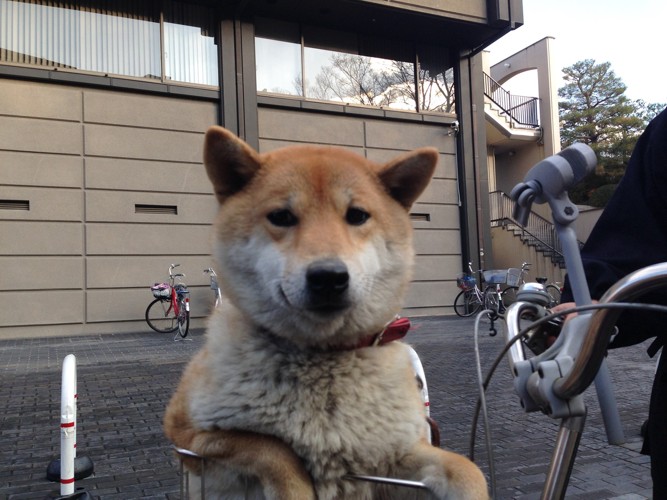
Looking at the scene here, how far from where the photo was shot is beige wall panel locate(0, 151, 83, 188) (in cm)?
1120

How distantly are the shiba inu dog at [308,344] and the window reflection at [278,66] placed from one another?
12.2 meters

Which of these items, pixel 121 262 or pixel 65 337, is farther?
pixel 121 262

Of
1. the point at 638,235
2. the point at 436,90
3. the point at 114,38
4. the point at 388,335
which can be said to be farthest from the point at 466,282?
the point at 388,335

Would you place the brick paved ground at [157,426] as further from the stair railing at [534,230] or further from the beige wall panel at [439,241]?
the stair railing at [534,230]

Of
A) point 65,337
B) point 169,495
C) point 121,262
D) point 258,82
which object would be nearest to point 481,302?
point 258,82

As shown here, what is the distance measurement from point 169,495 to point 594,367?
320 cm

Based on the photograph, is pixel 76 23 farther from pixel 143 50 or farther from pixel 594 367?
pixel 594 367

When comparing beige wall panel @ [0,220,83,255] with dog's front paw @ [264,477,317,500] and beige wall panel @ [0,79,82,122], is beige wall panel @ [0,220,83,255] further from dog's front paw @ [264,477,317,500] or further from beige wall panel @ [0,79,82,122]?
dog's front paw @ [264,477,317,500]

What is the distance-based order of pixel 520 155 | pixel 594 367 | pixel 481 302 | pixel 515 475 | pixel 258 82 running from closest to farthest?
pixel 594 367 < pixel 515 475 < pixel 258 82 < pixel 481 302 < pixel 520 155

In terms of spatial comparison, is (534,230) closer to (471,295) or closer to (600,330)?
(471,295)

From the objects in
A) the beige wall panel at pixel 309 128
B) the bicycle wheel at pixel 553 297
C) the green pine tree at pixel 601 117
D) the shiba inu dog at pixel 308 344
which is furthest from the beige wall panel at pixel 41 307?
the green pine tree at pixel 601 117

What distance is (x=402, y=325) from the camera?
76.1 inches

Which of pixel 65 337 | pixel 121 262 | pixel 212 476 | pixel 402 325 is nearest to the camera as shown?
pixel 212 476

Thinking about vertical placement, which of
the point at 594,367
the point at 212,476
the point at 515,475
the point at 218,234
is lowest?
the point at 515,475
